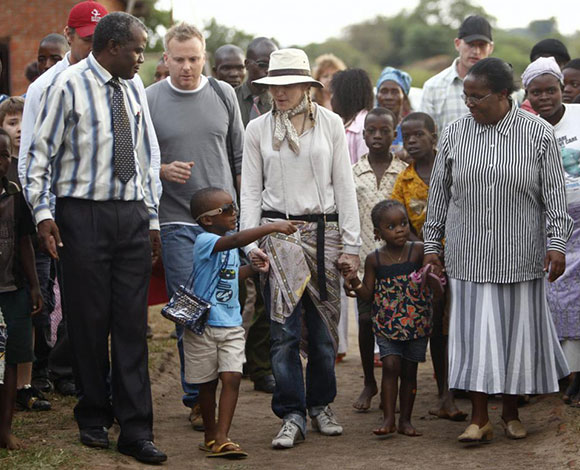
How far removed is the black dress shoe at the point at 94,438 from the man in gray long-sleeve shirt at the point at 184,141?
106 cm

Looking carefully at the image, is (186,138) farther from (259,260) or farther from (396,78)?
(396,78)

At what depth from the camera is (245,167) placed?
22.5ft

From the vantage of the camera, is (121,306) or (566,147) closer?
(121,306)

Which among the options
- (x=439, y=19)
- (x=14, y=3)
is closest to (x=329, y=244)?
(x=14, y=3)

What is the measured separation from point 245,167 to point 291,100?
0.53 meters

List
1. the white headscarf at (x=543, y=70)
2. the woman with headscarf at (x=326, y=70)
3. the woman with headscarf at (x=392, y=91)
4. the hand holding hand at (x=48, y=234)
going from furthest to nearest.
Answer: the woman with headscarf at (x=326, y=70), the woman with headscarf at (x=392, y=91), the white headscarf at (x=543, y=70), the hand holding hand at (x=48, y=234)

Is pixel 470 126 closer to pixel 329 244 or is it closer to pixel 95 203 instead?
pixel 329 244

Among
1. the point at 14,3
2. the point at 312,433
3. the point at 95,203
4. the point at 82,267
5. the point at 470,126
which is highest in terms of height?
the point at 14,3

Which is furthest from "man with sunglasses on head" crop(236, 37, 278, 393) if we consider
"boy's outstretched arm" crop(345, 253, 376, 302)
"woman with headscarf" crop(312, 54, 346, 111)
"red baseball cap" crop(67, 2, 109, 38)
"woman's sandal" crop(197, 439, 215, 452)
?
"woman with headscarf" crop(312, 54, 346, 111)

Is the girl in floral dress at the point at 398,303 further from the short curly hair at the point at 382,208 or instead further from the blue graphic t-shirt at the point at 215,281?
the blue graphic t-shirt at the point at 215,281

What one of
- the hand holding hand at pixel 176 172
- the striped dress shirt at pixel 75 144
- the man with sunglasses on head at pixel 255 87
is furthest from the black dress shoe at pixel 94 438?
the man with sunglasses on head at pixel 255 87

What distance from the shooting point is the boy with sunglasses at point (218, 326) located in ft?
20.8

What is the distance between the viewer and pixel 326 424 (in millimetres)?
7055

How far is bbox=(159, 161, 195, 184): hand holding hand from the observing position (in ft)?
23.0
